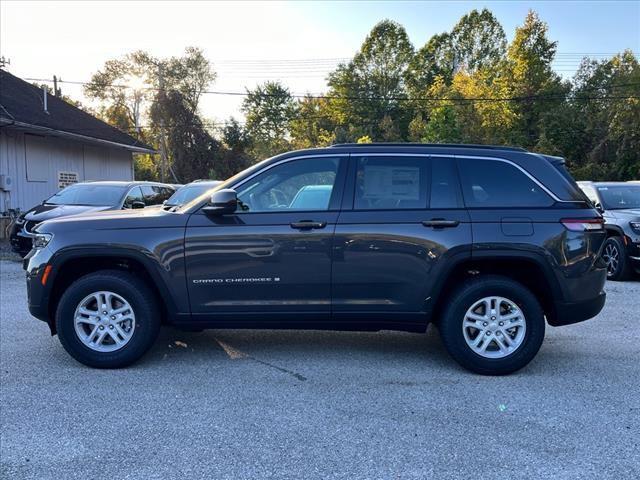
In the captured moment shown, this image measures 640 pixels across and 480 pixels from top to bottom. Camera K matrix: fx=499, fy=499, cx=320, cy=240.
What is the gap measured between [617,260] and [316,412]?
7.36 meters

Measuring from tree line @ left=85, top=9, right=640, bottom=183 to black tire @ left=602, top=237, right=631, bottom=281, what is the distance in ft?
75.6

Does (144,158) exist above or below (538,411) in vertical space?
above

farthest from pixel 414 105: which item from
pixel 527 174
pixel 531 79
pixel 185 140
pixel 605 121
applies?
pixel 527 174

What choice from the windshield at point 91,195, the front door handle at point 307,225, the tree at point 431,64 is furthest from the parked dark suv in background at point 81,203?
the tree at point 431,64

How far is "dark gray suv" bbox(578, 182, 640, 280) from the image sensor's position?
8414mm

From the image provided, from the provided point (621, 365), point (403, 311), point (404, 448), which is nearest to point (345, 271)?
point (403, 311)

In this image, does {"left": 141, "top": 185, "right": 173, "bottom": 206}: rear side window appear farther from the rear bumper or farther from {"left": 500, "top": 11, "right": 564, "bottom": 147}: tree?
{"left": 500, "top": 11, "right": 564, "bottom": 147}: tree

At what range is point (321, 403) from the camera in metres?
3.71

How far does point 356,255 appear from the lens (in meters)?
4.19

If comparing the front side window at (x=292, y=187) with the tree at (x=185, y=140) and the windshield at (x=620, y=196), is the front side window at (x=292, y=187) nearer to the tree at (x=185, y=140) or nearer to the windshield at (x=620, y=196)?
the windshield at (x=620, y=196)

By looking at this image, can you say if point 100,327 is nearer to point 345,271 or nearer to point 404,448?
point 345,271

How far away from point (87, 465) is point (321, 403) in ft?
5.21

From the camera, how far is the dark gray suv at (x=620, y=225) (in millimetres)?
8414

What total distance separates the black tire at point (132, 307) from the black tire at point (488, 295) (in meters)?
2.56
